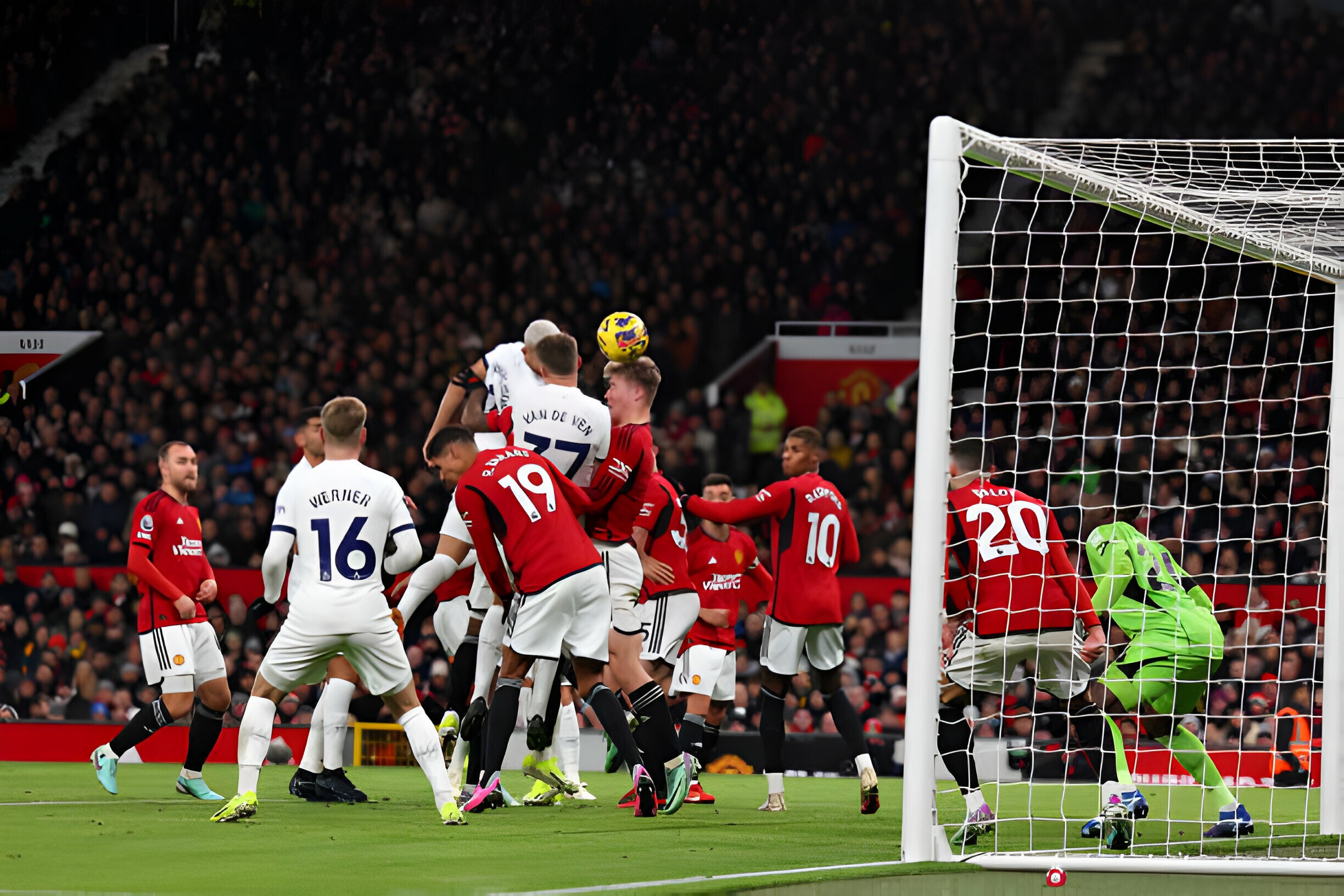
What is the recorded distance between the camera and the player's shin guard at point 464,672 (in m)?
7.83

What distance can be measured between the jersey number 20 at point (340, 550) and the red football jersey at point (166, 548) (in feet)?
7.68

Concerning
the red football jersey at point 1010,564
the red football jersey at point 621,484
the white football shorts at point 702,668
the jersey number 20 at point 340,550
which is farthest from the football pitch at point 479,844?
the red football jersey at point 621,484

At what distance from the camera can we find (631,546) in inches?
316

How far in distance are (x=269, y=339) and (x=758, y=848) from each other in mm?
13193

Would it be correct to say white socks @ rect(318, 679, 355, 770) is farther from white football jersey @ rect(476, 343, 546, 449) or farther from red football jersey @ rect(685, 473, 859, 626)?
red football jersey @ rect(685, 473, 859, 626)

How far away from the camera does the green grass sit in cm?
498

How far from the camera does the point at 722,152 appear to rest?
19203mm

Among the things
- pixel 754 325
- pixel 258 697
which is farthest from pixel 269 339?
pixel 258 697

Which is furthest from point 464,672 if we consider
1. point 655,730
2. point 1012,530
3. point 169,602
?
point 1012,530

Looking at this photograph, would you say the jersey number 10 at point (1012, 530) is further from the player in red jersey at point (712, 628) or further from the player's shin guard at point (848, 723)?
the player in red jersey at point (712, 628)

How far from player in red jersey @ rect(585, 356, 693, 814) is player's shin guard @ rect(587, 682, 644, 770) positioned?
0.13 meters

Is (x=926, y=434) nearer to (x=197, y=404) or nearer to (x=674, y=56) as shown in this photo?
(x=197, y=404)

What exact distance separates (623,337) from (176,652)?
3.04 metres

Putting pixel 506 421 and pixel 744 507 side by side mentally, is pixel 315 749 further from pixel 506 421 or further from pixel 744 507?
pixel 744 507
